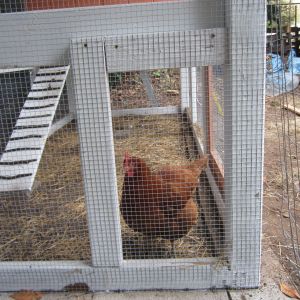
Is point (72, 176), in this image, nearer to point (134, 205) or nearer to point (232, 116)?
point (134, 205)

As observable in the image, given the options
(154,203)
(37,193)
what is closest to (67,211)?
(37,193)

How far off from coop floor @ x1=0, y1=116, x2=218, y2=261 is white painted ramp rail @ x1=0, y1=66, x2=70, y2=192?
218mm

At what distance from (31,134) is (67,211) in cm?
91

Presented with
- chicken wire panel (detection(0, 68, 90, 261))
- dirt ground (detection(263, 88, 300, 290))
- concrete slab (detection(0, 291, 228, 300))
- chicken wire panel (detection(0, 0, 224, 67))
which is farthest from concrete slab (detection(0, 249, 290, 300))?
chicken wire panel (detection(0, 0, 224, 67))

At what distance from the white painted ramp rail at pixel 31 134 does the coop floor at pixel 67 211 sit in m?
0.22

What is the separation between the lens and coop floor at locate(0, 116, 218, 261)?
7.47 feet

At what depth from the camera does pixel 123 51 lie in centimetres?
160

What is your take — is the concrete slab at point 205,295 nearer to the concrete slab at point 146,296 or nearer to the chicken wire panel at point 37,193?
the concrete slab at point 146,296

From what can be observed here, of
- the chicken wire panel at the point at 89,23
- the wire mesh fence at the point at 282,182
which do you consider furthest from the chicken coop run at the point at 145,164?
the wire mesh fence at the point at 282,182

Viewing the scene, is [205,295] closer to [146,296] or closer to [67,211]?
[146,296]

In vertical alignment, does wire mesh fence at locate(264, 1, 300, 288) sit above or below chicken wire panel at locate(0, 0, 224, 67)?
below

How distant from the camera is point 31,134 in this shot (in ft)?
11.2

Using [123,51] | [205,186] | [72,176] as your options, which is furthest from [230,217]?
[72,176]

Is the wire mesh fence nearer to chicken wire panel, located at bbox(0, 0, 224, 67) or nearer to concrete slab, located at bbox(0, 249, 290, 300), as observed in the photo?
concrete slab, located at bbox(0, 249, 290, 300)
